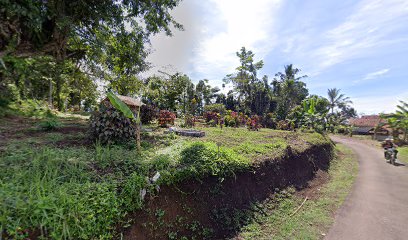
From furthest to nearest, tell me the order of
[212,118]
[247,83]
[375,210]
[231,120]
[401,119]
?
[247,83]
[401,119]
[231,120]
[212,118]
[375,210]

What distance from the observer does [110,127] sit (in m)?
5.68

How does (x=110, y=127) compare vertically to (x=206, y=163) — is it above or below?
above

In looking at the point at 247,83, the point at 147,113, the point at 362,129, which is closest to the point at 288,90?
the point at 247,83

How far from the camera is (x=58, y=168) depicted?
3650 millimetres

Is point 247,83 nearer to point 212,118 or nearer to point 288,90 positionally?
point 288,90

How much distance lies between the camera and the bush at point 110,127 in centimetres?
561

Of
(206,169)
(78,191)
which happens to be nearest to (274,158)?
(206,169)

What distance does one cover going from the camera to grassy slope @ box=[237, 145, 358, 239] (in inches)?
182

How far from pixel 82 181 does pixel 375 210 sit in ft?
24.3

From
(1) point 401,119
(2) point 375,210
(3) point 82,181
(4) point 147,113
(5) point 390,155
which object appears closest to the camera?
(3) point 82,181

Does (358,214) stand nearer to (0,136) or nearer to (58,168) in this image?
(58,168)

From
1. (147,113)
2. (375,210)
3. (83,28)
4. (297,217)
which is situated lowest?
(297,217)

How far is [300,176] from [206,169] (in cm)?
509

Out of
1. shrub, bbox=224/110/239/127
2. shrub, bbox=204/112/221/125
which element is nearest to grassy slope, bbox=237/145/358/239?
shrub, bbox=204/112/221/125
